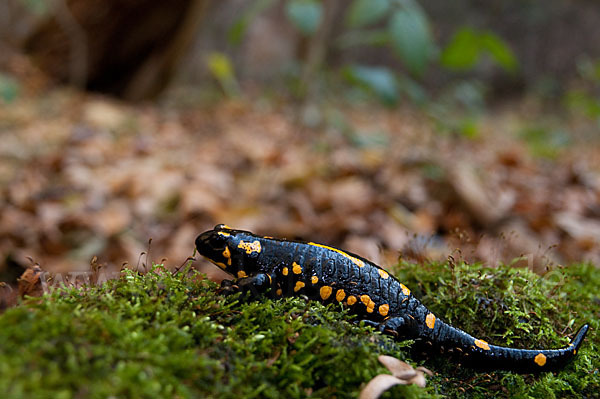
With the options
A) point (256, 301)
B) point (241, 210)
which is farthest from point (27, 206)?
point (256, 301)

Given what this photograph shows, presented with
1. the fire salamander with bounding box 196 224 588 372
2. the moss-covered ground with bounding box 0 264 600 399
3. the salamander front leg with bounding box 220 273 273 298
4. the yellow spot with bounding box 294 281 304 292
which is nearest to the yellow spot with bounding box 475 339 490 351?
the fire salamander with bounding box 196 224 588 372

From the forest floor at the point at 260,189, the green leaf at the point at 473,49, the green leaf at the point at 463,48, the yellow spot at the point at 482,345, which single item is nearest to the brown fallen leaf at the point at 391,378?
A: the yellow spot at the point at 482,345

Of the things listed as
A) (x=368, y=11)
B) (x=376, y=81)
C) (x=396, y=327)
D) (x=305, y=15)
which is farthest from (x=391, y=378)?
(x=305, y=15)

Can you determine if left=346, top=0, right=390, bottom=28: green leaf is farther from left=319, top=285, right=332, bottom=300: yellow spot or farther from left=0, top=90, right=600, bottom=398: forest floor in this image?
left=319, top=285, right=332, bottom=300: yellow spot

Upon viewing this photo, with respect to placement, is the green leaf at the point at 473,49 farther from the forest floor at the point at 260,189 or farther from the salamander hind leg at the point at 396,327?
the salamander hind leg at the point at 396,327

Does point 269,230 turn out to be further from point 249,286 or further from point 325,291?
point 249,286

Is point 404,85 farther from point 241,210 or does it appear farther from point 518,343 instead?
point 518,343
